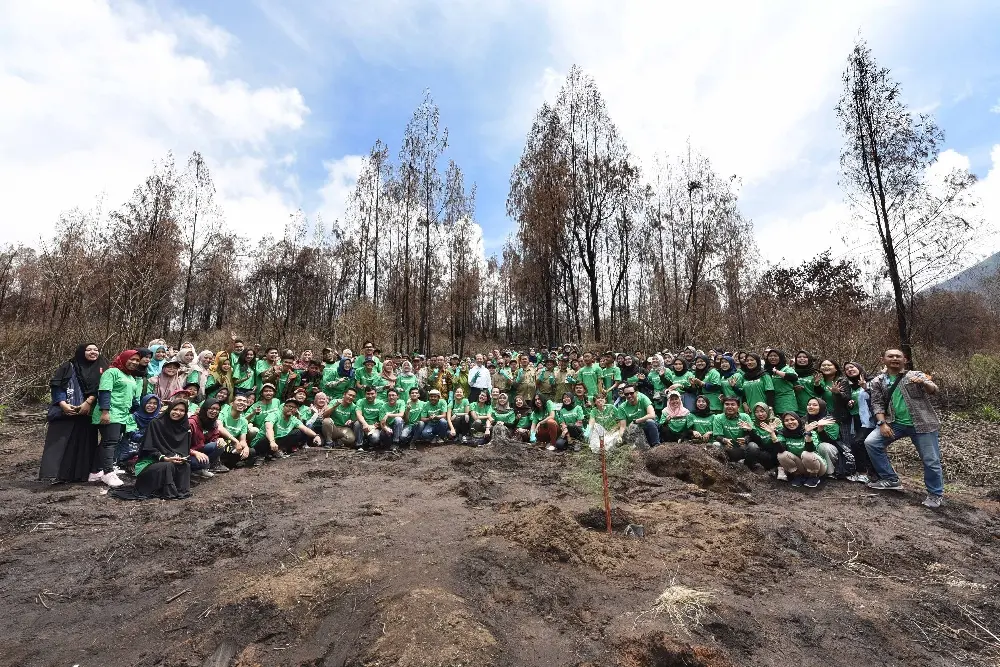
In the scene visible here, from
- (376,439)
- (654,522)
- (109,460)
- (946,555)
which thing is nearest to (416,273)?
(376,439)

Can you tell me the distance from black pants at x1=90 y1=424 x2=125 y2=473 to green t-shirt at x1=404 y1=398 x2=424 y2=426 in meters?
4.36

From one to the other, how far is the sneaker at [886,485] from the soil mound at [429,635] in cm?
608

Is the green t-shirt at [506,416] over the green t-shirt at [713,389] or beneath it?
beneath

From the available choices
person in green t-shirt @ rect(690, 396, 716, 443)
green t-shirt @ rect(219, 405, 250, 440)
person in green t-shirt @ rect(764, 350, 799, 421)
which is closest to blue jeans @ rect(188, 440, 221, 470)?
green t-shirt @ rect(219, 405, 250, 440)

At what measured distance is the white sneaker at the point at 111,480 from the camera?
19.6 feet

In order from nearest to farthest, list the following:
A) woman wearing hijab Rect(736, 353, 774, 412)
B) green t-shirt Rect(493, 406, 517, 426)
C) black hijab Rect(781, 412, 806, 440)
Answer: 1. black hijab Rect(781, 412, 806, 440)
2. woman wearing hijab Rect(736, 353, 774, 412)
3. green t-shirt Rect(493, 406, 517, 426)

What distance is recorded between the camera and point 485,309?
45.3 metres

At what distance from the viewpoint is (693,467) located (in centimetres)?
663

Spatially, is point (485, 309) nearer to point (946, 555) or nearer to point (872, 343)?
point (872, 343)

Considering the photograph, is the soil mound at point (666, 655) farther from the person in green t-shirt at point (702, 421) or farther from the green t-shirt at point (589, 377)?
the green t-shirt at point (589, 377)

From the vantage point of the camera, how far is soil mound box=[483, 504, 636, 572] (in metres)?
3.91

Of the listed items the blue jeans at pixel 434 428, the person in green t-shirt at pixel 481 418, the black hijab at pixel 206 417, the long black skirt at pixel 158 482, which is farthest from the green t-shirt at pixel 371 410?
the long black skirt at pixel 158 482

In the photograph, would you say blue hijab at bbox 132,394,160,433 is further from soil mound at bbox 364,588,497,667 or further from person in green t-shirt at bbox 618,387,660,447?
person in green t-shirt at bbox 618,387,660,447

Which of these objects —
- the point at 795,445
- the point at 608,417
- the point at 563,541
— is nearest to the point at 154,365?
the point at 563,541
